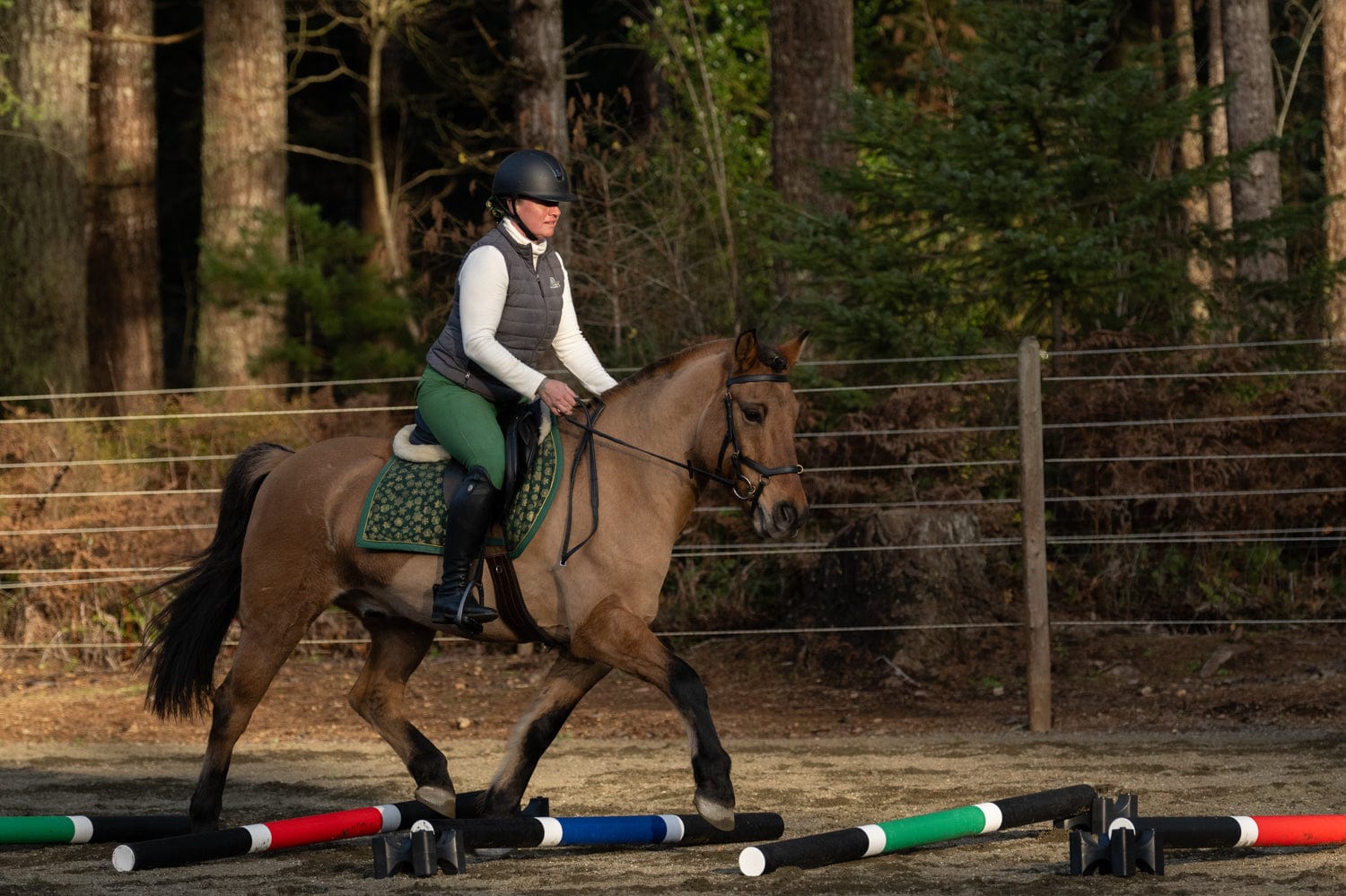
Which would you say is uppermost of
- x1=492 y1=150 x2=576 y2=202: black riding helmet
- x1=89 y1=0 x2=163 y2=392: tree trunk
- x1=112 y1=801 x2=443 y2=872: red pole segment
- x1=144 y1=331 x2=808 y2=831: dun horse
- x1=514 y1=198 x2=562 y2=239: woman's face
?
x1=89 y1=0 x2=163 y2=392: tree trunk

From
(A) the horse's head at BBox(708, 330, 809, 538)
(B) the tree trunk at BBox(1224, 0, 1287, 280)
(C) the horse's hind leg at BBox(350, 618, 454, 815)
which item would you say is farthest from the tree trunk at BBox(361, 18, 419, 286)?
(A) the horse's head at BBox(708, 330, 809, 538)

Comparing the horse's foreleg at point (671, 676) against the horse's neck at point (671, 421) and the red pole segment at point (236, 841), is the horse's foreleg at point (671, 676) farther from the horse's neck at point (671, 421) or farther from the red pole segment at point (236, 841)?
the red pole segment at point (236, 841)

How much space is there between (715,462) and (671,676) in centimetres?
82

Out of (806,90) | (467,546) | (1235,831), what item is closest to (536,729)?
(467,546)

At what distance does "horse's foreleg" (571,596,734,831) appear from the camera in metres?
5.36

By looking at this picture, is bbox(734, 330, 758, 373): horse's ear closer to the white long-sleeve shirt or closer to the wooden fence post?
the white long-sleeve shirt

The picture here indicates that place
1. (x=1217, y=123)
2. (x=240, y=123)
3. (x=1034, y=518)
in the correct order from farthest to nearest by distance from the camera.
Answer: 1. (x=1217, y=123)
2. (x=240, y=123)
3. (x=1034, y=518)

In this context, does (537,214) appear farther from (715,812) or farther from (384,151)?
(384,151)

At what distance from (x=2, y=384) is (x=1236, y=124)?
40.9 feet

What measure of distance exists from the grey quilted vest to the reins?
0.30 metres

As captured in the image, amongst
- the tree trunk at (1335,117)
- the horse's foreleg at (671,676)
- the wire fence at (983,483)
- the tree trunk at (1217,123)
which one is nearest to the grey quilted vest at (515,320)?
the horse's foreleg at (671,676)

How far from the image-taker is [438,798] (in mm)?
6121

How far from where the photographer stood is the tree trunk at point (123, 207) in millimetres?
15742

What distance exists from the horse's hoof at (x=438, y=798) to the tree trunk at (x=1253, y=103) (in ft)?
40.9
